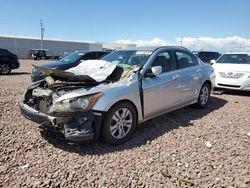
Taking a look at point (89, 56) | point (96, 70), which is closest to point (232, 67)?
point (89, 56)

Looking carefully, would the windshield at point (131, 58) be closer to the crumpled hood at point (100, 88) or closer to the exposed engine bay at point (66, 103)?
the exposed engine bay at point (66, 103)

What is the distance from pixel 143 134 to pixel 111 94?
119cm

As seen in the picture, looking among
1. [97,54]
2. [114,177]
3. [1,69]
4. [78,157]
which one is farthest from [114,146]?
[1,69]

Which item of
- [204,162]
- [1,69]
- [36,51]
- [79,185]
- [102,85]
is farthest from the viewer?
[36,51]

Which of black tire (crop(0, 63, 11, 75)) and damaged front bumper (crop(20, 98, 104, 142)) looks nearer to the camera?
damaged front bumper (crop(20, 98, 104, 142))

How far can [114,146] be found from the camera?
408 cm

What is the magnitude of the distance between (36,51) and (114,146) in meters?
40.8

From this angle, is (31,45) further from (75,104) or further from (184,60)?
(75,104)

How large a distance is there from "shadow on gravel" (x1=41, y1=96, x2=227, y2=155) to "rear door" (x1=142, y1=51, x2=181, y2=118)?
1.15 ft

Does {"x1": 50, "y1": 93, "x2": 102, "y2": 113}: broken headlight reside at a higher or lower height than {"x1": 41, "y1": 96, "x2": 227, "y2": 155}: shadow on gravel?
higher

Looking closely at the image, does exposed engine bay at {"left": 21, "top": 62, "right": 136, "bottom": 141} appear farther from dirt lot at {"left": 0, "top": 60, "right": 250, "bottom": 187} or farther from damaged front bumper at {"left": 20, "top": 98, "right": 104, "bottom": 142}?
dirt lot at {"left": 0, "top": 60, "right": 250, "bottom": 187}

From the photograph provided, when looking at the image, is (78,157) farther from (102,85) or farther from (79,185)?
(102,85)

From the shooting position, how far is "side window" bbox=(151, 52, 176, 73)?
16.2 ft

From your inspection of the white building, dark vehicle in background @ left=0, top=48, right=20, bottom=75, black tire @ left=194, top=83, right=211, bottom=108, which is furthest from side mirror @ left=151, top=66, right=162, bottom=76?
the white building
